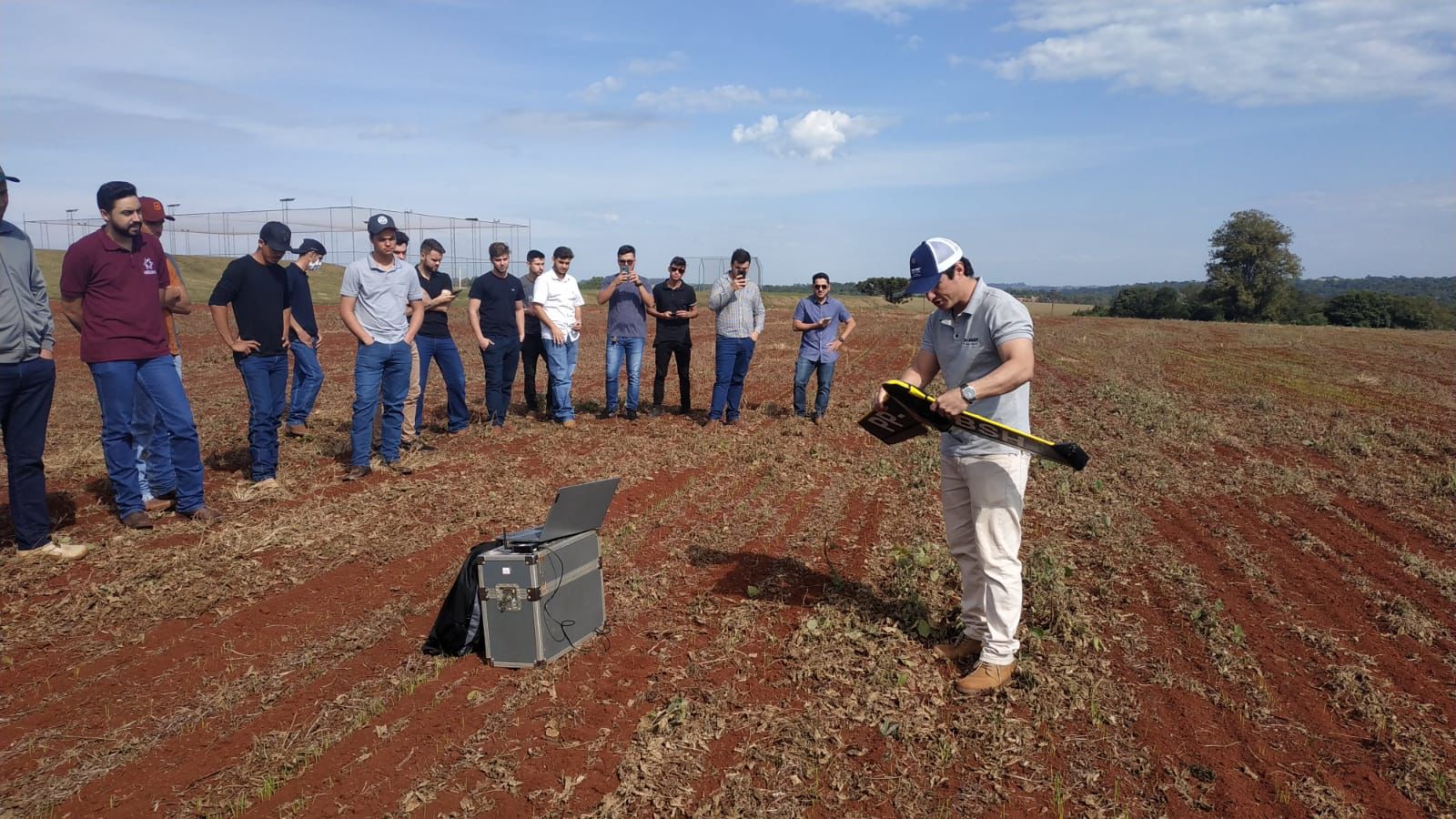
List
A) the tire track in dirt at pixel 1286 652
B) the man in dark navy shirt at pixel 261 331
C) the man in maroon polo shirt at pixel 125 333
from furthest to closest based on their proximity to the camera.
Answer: the man in dark navy shirt at pixel 261 331, the man in maroon polo shirt at pixel 125 333, the tire track in dirt at pixel 1286 652

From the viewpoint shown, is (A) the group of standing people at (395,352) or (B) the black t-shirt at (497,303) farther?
Result: (B) the black t-shirt at (497,303)

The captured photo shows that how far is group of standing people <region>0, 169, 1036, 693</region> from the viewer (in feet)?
14.5

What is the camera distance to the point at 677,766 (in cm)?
383

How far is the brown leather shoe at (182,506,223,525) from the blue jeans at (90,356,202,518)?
0.03 meters

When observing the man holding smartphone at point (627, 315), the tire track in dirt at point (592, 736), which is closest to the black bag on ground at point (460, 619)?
the tire track in dirt at point (592, 736)

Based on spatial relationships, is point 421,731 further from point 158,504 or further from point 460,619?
point 158,504

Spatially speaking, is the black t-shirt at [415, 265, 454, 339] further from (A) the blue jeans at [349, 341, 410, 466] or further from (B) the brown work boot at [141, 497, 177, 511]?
(B) the brown work boot at [141, 497, 177, 511]

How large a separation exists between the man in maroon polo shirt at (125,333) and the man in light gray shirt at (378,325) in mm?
1586

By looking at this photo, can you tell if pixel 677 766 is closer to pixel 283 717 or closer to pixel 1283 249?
pixel 283 717

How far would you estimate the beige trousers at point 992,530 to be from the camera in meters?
4.34

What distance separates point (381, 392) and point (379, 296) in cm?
99

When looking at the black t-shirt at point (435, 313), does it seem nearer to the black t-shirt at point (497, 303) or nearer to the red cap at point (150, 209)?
the black t-shirt at point (497, 303)

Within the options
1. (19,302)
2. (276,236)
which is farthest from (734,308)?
(19,302)

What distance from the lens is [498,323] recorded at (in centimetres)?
1057
